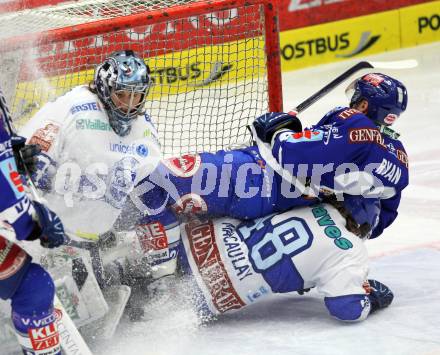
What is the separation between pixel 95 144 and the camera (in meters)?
3.50

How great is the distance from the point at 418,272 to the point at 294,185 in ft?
2.68

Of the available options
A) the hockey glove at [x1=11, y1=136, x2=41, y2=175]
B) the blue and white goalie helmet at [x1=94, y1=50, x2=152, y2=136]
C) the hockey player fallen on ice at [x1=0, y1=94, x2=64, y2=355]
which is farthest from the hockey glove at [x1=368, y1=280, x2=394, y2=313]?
the hockey glove at [x1=11, y1=136, x2=41, y2=175]

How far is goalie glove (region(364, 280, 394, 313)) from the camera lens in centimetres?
372

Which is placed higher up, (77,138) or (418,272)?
(77,138)

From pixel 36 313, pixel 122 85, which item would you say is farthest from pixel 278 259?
pixel 36 313

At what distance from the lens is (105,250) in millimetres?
3730

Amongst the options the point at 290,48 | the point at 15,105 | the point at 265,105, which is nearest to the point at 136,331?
the point at 15,105

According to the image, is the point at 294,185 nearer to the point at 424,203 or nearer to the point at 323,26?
the point at 424,203

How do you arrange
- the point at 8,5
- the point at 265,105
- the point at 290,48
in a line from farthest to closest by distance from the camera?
the point at 290,48 → the point at 265,105 → the point at 8,5

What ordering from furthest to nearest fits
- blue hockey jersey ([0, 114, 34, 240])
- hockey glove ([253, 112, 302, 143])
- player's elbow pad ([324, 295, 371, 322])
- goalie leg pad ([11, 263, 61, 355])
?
hockey glove ([253, 112, 302, 143]), player's elbow pad ([324, 295, 371, 322]), goalie leg pad ([11, 263, 61, 355]), blue hockey jersey ([0, 114, 34, 240])

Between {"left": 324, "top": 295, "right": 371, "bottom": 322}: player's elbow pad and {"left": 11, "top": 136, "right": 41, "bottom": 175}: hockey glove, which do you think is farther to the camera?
{"left": 324, "top": 295, "right": 371, "bottom": 322}: player's elbow pad

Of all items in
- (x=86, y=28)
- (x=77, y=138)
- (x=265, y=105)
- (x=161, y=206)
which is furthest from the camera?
(x=265, y=105)

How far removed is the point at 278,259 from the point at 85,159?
2.78 ft

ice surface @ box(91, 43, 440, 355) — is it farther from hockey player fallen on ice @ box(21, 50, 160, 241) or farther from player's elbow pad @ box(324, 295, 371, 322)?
hockey player fallen on ice @ box(21, 50, 160, 241)
